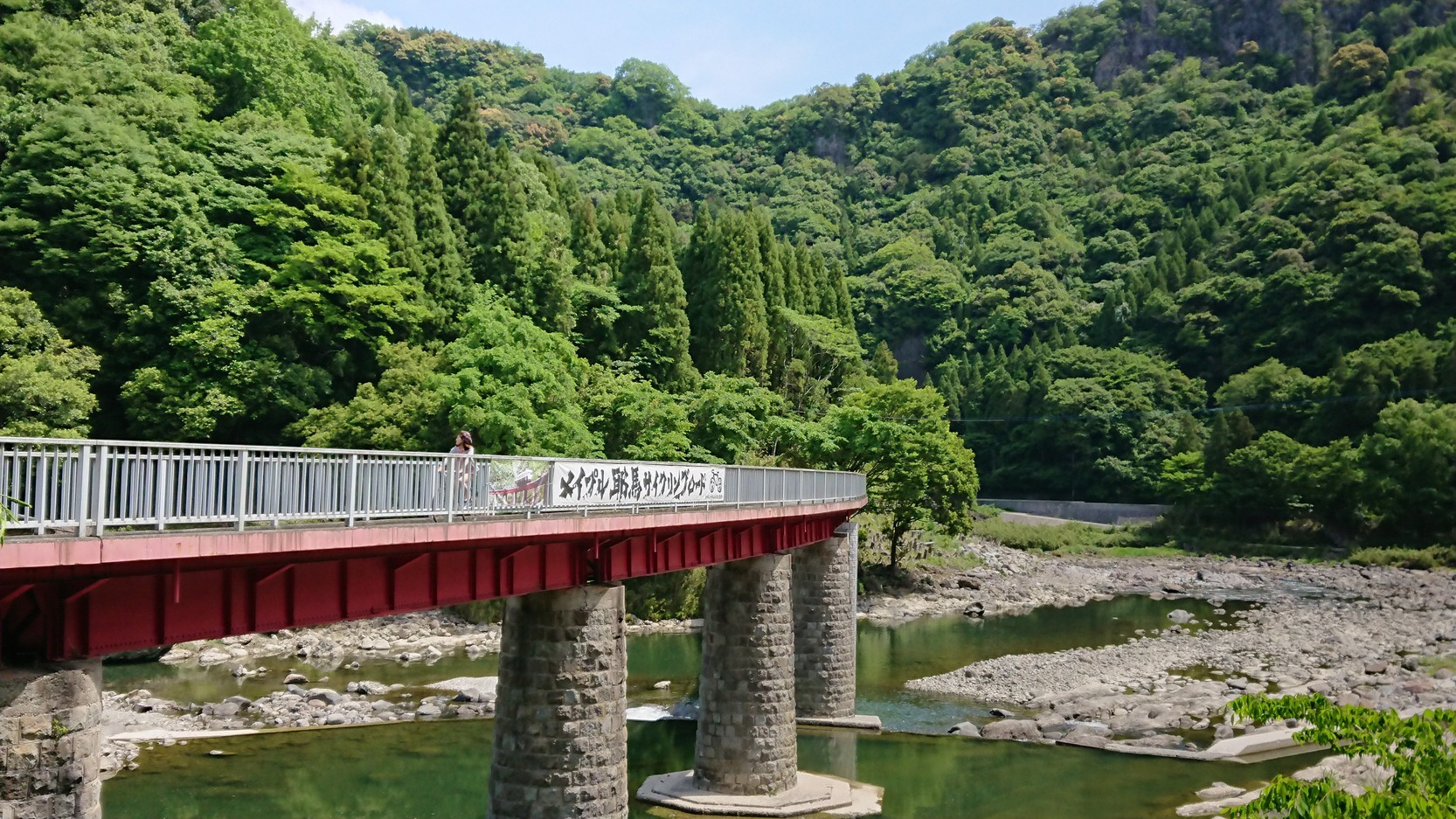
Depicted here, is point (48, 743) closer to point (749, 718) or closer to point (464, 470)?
point (464, 470)

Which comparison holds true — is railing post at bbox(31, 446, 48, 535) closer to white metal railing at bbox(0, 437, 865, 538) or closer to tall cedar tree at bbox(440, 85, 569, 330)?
white metal railing at bbox(0, 437, 865, 538)

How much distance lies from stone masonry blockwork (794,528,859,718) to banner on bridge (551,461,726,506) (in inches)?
474

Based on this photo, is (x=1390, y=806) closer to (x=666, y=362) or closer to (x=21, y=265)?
(x=21, y=265)

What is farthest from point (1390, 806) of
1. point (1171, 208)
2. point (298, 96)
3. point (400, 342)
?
point (1171, 208)

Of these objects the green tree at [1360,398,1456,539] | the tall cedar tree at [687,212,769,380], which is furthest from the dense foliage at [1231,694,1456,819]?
the green tree at [1360,398,1456,539]

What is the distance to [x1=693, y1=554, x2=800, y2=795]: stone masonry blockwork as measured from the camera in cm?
2505

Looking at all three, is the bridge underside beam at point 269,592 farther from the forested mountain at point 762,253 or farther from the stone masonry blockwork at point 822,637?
the forested mountain at point 762,253

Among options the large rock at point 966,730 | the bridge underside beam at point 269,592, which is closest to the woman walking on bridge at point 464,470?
the bridge underside beam at point 269,592

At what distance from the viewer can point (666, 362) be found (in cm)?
5875

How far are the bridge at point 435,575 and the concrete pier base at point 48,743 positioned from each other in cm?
1

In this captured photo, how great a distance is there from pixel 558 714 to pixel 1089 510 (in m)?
91.1

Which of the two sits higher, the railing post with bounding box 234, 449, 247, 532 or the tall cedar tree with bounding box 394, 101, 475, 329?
the tall cedar tree with bounding box 394, 101, 475, 329

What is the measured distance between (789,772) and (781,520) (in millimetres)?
5381

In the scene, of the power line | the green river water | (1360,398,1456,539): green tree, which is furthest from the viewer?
the power line
